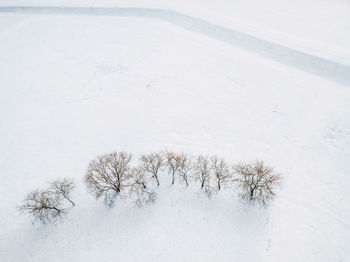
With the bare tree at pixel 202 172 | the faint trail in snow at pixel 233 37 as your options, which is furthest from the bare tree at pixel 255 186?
the faint trail in snow at pixel 233 37

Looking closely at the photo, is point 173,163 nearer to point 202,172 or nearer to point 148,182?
point 148,182

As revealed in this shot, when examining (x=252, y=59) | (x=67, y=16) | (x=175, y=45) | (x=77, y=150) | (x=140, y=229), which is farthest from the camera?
(x=67, y=16)

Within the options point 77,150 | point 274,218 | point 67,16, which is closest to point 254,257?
point 274,218

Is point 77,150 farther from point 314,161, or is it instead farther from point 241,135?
point 314,161

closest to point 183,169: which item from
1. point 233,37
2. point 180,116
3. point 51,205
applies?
point 180,116

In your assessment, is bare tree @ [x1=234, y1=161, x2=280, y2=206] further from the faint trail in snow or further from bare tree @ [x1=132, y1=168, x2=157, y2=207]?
the faint trail in snow

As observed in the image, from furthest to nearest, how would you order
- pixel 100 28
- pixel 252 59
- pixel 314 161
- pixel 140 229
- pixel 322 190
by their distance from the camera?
1. pixel 100 28
2. pixel 252 59
3. pixel 314 161
4. pixel 322 190
5. pixel 140 229
